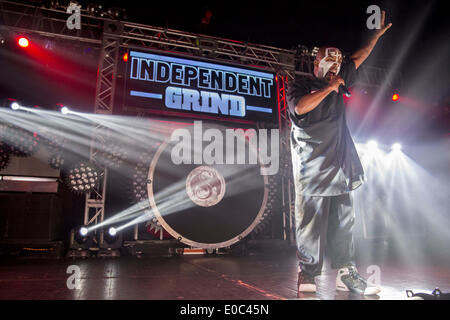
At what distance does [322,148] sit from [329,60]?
1.80 feet

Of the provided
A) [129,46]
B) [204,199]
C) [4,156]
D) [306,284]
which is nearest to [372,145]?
[204,199]

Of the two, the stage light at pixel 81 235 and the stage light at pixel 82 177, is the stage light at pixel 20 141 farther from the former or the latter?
the stage light at pixel 81 235

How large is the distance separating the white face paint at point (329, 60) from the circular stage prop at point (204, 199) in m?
2.35

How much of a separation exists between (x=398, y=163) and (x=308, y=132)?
645cm

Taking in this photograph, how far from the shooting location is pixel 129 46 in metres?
4.70

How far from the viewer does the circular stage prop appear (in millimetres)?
3660

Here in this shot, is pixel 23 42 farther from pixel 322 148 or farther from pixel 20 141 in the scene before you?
pixel 322 148

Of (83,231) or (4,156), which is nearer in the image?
(4,156)

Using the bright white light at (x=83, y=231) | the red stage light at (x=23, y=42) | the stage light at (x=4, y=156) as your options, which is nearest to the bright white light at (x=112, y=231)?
the bright white light at (x=83, y=231)

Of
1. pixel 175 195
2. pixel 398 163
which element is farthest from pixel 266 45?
pixel 398 163

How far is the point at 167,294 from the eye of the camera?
4.83ft

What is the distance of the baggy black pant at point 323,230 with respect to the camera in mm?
1560

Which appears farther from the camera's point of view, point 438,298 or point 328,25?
point 328,25
